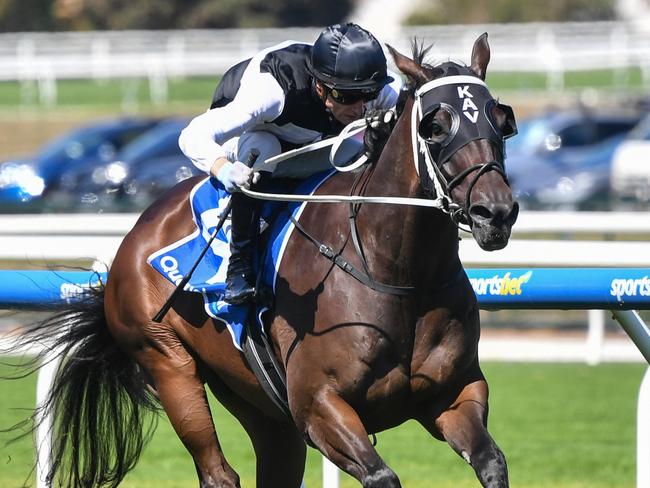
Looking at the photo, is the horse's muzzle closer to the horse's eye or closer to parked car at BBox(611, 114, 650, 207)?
the horse's eye

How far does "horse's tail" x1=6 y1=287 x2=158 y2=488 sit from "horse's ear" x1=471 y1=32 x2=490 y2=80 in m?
1.92

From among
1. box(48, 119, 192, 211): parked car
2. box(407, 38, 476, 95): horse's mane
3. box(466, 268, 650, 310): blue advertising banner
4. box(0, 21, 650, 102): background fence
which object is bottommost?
box(466, 268, 650, 310): blue advertising banner

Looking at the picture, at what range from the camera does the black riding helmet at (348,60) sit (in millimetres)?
4164

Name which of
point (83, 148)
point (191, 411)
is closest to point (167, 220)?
point (191, 411)

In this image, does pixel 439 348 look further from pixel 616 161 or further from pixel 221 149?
pixel 616 161

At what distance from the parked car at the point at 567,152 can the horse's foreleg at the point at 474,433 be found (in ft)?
47.0

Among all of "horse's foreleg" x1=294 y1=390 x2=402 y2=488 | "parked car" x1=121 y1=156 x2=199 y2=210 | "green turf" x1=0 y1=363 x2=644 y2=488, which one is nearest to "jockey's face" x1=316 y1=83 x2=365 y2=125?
"horse's foreleg" x1=294 y1=390 x2=402 y2=488

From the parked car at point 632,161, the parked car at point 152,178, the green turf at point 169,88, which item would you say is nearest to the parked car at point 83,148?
the parked car at point 152,178

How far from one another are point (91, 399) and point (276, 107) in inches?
Result: 60.3

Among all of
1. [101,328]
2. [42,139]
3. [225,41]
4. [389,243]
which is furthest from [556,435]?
[225,41]

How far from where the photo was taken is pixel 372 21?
45.3 m

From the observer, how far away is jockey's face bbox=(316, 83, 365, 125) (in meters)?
4.30

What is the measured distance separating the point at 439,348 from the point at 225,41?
81.2 feet

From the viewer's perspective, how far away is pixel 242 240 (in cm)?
444
